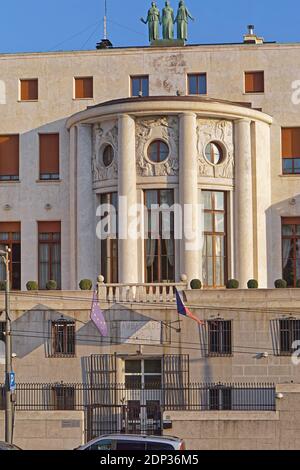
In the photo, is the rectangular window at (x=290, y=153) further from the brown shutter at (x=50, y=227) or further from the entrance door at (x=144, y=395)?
the entrance door at (x=144, y=395)

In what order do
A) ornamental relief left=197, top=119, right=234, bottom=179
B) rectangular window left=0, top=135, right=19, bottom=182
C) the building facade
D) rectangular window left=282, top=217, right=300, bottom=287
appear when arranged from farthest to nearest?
rectangular window left=0, top=135, right=19, bottom=182
rectangular window left=282, top=217, right=300, bottom=287
ornamental relief left=197, top=119, right=234, bottom=179
the building facade

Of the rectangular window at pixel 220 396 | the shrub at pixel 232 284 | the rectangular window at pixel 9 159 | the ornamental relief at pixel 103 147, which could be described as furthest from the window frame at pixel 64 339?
the rectangular window at pixel 9 159

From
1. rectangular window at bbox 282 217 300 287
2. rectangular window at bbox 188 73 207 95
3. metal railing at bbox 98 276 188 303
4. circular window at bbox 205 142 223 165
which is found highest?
rectangular window at bbox 188 73 207 95

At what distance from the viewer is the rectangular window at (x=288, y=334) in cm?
3884

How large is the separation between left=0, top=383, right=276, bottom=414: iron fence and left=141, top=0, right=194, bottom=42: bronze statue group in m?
19.9

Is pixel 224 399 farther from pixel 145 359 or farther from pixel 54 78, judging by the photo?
pixel 54 78

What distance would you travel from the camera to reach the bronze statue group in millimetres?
51406

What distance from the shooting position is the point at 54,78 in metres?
49.8

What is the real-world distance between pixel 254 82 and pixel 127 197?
9.50 meters

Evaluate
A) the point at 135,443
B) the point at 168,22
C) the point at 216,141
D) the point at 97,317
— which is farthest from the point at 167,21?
the point at 135,443

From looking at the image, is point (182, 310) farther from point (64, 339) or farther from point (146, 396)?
point (64, 339)

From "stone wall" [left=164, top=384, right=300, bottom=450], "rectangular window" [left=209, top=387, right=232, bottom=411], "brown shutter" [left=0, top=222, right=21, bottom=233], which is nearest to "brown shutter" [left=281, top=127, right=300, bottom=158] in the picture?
"brown shutter" [left=0, top=222, right=21, bottom=233]

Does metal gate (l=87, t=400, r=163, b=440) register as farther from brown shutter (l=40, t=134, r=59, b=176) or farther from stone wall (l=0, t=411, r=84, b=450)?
brown shutter (l=40, t=134, r=59, b=176)

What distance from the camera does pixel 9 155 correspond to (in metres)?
49.6
